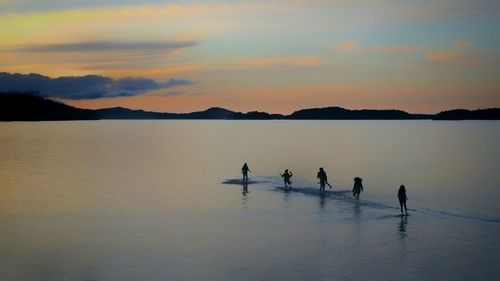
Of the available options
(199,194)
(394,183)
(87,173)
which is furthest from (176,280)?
(87,173)

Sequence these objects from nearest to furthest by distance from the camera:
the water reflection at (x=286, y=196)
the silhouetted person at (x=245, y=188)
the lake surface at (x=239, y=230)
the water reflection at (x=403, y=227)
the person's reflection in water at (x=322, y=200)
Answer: the lake surface at (x=239, y=230) → the water reflection at (x=403, y=227) → the person's reflection in water at (x=322, y=200) → the water reflection at (x=286, y=196) → the silhouetted person at (x=245, y=188)

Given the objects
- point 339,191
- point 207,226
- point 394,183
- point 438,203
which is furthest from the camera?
point 394,183

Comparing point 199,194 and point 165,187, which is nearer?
point 199,194

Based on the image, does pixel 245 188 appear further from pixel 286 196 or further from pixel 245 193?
pixel 286 196

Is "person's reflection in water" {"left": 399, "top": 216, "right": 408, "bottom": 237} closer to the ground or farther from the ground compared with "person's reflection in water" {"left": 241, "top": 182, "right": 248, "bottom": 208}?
farther from the ground

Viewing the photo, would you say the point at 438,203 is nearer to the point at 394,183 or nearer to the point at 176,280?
the point at 394,183

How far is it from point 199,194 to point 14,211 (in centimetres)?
1358

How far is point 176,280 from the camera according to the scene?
19.5 metres

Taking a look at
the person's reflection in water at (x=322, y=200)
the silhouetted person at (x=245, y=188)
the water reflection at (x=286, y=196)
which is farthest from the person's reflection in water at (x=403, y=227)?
the silhouetted person at (x=245, y=188)

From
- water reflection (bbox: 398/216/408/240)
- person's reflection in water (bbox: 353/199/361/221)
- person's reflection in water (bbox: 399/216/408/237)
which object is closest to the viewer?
water reflection (bbox: 398/216/408/240)

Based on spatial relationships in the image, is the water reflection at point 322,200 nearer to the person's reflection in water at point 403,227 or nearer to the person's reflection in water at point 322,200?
the person's reflection in water at point 322,200

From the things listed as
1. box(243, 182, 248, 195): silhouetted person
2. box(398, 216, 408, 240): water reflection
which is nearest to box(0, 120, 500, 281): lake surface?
box(398, 216, 408, 240): water reflection

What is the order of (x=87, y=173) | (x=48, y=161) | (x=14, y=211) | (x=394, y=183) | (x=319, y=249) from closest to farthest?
(x=319, y=249)
(x=14, y=211)
(x=394, y=183)
(x=87, y=173)
(x=48, y=161)

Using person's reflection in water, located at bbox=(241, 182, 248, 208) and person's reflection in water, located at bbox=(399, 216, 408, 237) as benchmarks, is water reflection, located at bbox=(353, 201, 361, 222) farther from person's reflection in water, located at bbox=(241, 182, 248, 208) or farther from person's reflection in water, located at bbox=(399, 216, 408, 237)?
person's reflection in water, located at bbox=(241, 182, 248, 208)
